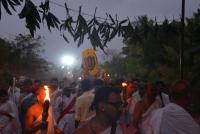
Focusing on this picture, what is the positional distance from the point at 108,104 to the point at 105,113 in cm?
10

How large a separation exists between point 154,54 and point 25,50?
29580mm

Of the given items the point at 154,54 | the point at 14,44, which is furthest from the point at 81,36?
the point at 14,44

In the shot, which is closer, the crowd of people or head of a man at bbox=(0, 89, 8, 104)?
the crowd of people

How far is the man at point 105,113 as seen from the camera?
210 inches

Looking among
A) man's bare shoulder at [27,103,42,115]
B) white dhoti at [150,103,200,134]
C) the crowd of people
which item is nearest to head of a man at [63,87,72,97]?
the crowd of people

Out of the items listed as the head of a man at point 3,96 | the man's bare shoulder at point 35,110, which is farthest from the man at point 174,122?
the head of a man at point 3,96

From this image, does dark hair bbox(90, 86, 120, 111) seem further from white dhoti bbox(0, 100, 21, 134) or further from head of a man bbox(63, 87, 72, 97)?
head of a man bbox(63, 87, 72, 97)

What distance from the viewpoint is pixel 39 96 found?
8.00m

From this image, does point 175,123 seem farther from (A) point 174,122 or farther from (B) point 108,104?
(B) point 108,104

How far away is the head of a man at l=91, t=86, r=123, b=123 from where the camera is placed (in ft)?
17.5

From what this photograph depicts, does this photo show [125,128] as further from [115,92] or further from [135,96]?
[135,96]

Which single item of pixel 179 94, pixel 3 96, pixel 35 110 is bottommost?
pixel 35 110

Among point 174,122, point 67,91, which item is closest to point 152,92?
point 174,122

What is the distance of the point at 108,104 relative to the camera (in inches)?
213
